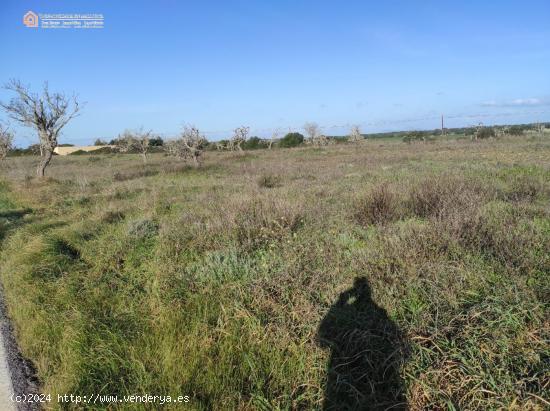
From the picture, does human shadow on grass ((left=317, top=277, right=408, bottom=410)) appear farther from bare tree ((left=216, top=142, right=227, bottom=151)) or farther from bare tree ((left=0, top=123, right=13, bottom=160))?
bare tree ((left=216, top=142, right=227, bottom=151))

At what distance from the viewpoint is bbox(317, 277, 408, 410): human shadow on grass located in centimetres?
256

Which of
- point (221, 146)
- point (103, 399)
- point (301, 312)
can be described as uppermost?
point (221, 146)

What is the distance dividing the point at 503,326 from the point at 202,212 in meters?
5.87

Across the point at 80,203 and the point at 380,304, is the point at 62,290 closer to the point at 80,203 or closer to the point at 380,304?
the point at 380,304

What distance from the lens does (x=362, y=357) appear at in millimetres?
2908

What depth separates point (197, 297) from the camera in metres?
3.86

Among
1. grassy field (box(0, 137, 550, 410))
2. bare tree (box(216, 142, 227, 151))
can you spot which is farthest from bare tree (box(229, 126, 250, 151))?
grassy field (box(0, 137, 550, 410))

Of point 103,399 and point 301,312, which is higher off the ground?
point 301,312

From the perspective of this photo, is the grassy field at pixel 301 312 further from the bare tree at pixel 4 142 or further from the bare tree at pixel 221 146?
the bare tree at pixel 221 146

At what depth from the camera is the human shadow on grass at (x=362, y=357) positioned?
2.56m

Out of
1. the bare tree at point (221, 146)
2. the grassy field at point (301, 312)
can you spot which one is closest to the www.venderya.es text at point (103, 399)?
the grassy field at point (301, 312)

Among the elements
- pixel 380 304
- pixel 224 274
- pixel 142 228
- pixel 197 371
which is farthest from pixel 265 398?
pixel 142 228

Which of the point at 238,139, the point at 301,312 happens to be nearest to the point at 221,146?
the point at 238,139

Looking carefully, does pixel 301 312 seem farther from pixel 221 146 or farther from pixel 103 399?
pixel 221 146
